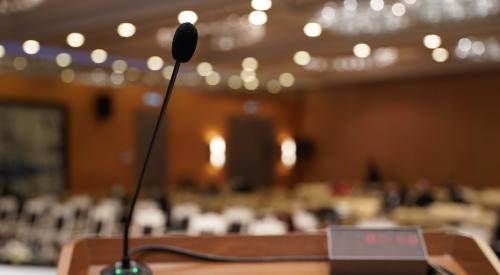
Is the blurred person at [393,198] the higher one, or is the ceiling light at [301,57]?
the ceiling light at [301,57]

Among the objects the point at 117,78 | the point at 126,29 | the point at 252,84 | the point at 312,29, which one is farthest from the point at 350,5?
the point at 252,84

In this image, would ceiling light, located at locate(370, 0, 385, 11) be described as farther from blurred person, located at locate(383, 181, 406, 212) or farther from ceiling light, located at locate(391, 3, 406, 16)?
blurred person, located at locate(383, 181, 406, 212)

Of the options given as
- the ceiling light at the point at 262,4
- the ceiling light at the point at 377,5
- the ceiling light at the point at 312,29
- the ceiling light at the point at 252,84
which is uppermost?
the ceiling light at the point at 252,84

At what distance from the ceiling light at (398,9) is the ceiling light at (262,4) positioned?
7.53 feet

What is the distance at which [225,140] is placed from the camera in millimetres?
20719

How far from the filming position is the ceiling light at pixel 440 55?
13023 mm

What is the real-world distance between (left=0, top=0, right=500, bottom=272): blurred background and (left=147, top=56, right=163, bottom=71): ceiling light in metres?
0.05

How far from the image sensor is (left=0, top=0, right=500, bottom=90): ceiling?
26.9 feet

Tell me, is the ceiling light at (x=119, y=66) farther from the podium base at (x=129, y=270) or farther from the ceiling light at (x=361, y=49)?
the podium base at (x=129, y=270)

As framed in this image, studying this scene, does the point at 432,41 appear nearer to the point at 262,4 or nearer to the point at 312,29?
the point at 312,29

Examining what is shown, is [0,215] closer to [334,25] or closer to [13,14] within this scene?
[13,14]

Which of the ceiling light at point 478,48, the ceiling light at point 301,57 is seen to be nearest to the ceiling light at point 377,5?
the ceiling light at point 301,57

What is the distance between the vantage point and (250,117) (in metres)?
21.6

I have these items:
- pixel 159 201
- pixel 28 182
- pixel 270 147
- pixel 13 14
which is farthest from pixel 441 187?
pixel 13 14
